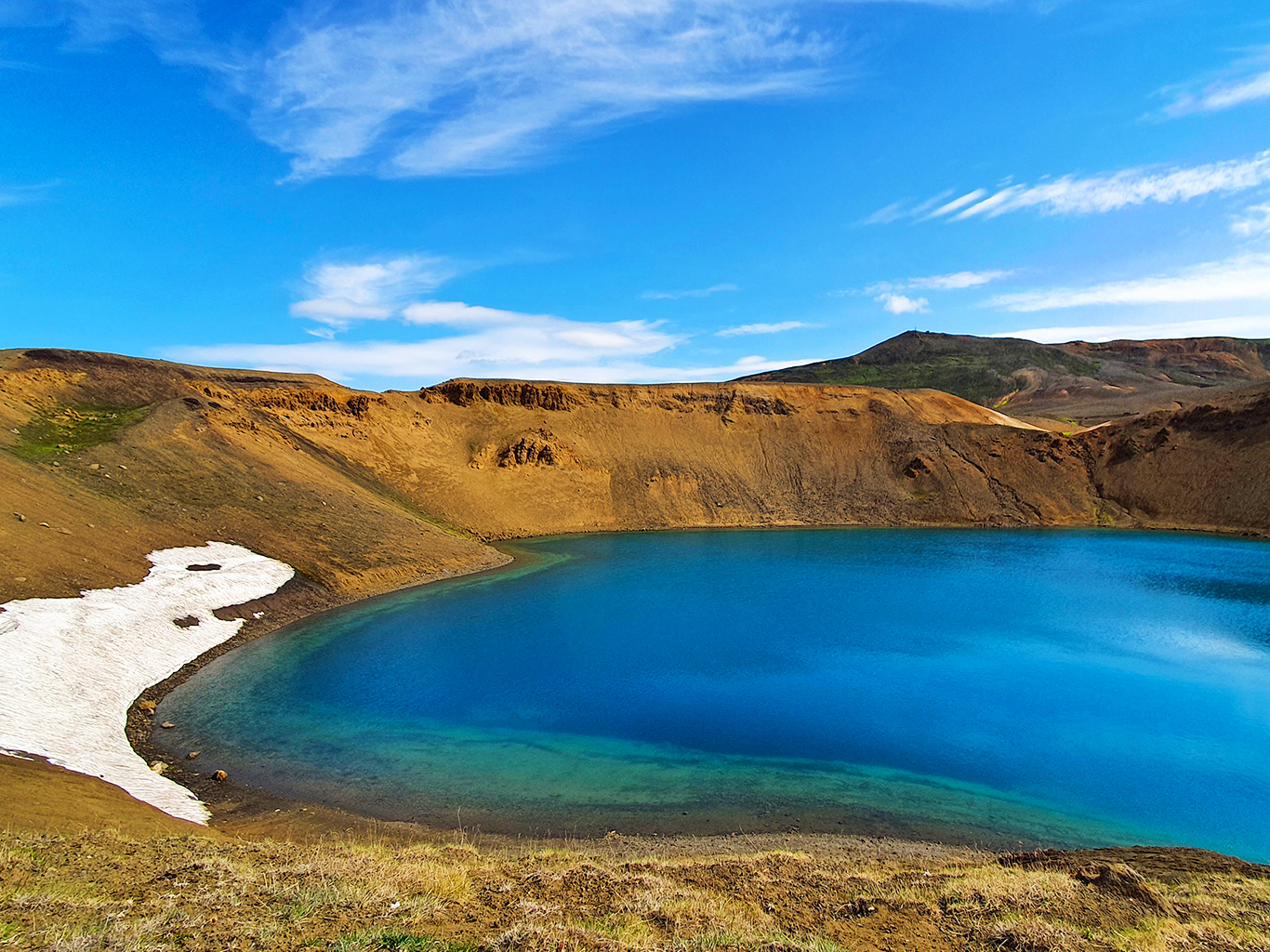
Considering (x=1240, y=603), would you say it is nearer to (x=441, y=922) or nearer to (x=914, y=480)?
(x=914, y=480)

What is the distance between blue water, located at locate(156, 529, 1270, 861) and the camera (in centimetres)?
1367

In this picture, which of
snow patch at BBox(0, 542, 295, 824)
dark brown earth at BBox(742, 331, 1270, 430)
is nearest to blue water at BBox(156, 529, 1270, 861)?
snow patch at BBox(0, 542, 295, 824)

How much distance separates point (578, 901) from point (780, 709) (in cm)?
1149

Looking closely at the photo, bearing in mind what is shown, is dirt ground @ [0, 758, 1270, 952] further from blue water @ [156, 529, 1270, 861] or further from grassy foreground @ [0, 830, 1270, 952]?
blue water @ [156, 529, 1270, 861]

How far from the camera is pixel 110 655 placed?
65.2ft

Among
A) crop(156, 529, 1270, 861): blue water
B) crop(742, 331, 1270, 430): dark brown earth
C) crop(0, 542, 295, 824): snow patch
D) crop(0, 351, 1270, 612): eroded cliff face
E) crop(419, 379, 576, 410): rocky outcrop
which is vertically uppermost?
crop(742, 331, 1270, 430): dark brown earth

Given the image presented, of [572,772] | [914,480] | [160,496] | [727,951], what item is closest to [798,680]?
[572,772]

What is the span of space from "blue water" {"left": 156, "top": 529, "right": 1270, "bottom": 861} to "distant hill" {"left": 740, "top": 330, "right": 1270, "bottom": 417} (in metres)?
87.6

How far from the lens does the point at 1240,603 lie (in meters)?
30.1

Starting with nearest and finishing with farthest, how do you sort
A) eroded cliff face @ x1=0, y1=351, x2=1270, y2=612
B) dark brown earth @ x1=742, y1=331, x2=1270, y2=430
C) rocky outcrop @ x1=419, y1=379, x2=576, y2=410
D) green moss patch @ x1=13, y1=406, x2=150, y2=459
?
eroded cliff face @ x1=0, y1=351, x2=1270, y2=612 < green moss patch @ x1=13, y1=406, x2=150, y2=459 < rocky outcrop @ x1=419, y1=379, x2=576, y2=410 < dark brown earth @ x1=742, y1=331, x2=1270, y2=430

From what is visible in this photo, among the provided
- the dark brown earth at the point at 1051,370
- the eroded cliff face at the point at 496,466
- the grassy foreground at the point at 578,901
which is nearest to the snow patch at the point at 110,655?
the eroded cliff face at the point at 496,466

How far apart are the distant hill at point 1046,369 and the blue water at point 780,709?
87.6 meters

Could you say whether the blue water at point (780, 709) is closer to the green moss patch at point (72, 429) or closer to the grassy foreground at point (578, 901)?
the grassy foreground at point (578, 901)

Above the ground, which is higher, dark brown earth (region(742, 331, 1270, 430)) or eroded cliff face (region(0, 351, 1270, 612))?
dark brown earth (region(742, 331, 1270, 430))
